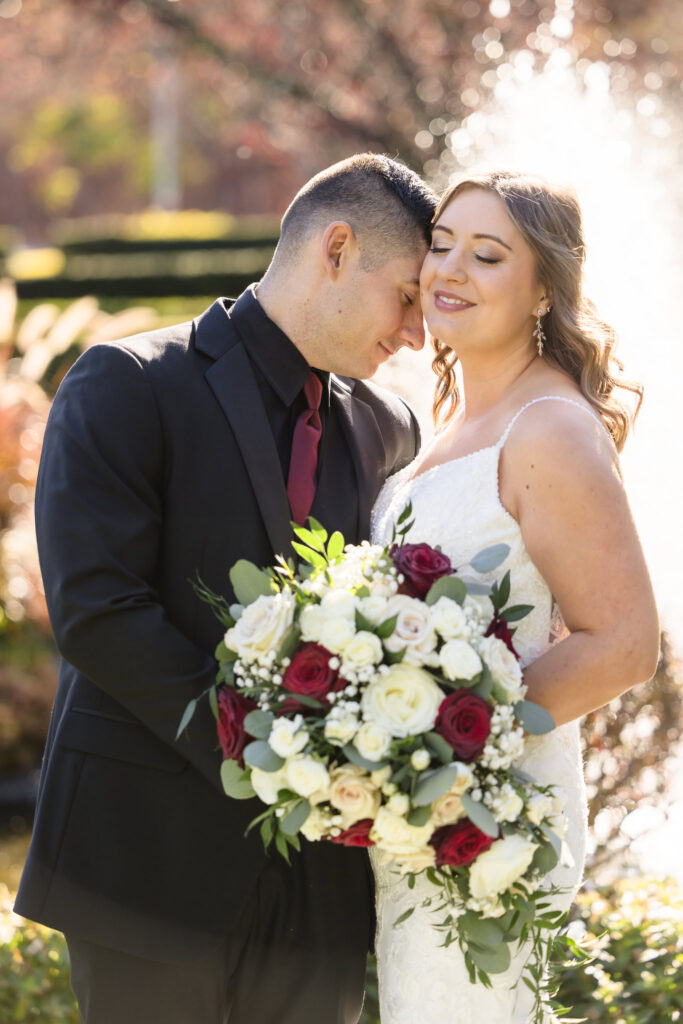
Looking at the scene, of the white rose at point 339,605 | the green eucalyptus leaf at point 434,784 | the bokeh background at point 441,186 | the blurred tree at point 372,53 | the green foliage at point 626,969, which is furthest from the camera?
the blurred tree at point 372,53

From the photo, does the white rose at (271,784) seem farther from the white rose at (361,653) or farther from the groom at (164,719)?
the groom at (164,719)

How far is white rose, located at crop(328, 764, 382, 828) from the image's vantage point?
2186 millimetres

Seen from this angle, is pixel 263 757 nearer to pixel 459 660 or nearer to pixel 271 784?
pixel 271 784

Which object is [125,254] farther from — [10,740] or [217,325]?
[217,325]

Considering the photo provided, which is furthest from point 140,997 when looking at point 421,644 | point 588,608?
point 588,608

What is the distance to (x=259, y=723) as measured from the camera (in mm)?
2260

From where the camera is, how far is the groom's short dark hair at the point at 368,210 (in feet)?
9.94

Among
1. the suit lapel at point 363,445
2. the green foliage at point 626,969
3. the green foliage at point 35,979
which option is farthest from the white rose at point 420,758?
the green foliage at point 35,979

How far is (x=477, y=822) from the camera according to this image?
2164 millimetres

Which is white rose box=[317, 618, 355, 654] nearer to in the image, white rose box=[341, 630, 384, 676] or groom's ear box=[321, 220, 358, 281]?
white rose box=[341, 630, 384, 676]

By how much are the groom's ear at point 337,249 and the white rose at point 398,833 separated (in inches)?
54.6

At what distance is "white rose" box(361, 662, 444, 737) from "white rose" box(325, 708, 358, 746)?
3cm

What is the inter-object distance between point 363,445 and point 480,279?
0.57 m

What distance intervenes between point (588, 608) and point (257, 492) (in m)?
0.75
